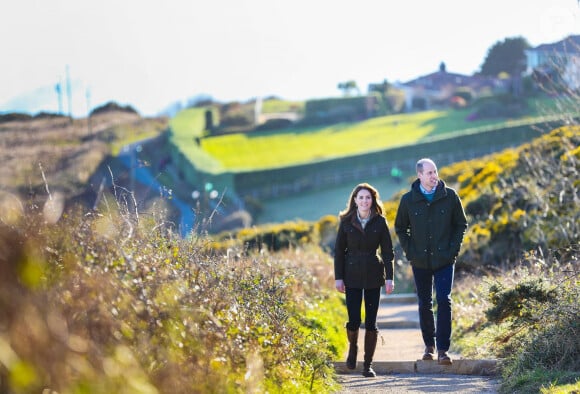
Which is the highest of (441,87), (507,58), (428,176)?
(507,58)

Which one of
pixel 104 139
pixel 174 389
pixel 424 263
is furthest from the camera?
pixel 104 139

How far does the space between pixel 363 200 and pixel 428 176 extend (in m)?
0.72

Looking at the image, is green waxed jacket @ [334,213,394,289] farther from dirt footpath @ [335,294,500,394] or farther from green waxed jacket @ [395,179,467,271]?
dirt footpath @ [335,294,500,394]

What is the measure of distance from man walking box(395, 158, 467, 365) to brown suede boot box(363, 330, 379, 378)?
23.9 inches

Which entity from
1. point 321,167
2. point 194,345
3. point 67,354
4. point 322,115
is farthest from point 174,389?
point 322,115

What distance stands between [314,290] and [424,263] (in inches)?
212

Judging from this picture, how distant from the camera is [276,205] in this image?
170ft

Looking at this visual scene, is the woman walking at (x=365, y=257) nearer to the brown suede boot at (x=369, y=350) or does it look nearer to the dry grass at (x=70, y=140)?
the brown suede boot at (x=369, y=350)

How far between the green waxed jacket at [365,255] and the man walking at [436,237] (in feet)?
1.09

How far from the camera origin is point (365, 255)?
9523 millimetres

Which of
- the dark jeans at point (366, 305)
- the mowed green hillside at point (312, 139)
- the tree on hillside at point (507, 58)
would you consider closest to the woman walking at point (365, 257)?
the dark jeans at point (366, 305)

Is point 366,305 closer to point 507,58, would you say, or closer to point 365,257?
point 365,257

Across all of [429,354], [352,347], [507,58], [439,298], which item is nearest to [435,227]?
[439,298]

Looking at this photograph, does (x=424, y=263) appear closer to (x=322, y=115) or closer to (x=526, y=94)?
(x=526, y=94)
